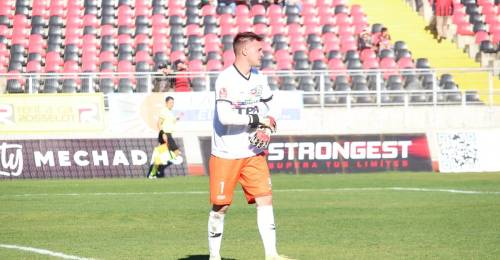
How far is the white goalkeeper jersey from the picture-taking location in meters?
10.4

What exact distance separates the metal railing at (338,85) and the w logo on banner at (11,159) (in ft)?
7.28

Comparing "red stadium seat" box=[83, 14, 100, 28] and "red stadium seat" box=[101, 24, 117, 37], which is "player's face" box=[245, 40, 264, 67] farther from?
"red stadium seat" box=[83, 14, 100, 28]

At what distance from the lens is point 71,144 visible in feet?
91.6

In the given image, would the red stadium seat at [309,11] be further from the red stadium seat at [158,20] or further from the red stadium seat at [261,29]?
the red stadium seat at [158,20]

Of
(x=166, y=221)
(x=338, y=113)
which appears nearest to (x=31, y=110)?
(x=338, y=113)

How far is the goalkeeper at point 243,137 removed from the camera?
1036 cm

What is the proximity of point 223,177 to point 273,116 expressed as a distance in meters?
0.75

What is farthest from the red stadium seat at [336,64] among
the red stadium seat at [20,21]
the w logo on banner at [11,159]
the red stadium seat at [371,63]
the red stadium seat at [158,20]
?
the w logo on banner at [11,159]

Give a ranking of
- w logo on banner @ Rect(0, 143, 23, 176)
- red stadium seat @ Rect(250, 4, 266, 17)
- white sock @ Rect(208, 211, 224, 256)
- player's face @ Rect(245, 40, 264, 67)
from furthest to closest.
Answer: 1. red stadium seat @ Rect(250, 4, 266, 17)
2. w logo on banner @ Rect(0, 143, 23, 176)
3. white sock @ Rect(208, 211, 224, 256)
4. player's face @ Rect(245, 40, 264, 67)

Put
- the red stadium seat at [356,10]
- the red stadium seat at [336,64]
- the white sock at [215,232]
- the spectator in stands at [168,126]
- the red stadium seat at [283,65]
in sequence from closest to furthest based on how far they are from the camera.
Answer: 1. the white sock at [215,232]
2. the spectator in stands at [168,126]
3. the red stadium seat at [283,65]
4. the red stadium seat at [336,64]
5. the red stadium seat at [356,10]

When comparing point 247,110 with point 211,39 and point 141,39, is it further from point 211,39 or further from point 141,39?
point 141,39

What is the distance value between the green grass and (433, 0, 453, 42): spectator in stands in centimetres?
1570

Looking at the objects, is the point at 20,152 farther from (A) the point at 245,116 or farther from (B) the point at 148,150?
(A) the point at 245,116

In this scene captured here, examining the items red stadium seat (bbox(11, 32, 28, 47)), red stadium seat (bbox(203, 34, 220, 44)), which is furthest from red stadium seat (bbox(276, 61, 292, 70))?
red stadium seat (bbox(11, 32, 28, 47))
